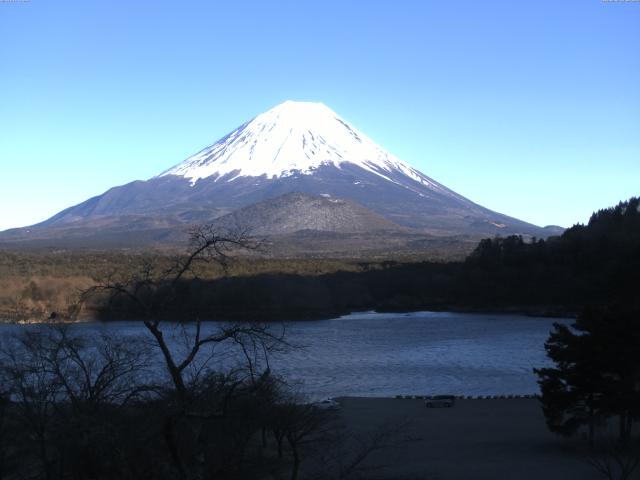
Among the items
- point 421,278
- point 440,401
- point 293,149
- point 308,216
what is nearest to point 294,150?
point 293,149

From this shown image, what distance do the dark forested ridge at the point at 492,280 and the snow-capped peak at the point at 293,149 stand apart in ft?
297

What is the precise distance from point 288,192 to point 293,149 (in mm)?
24103

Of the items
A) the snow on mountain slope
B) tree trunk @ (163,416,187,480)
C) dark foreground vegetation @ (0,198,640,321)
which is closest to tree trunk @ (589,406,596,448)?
tree trunk @ (163,416,187,480)

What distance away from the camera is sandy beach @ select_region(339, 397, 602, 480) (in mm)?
11102

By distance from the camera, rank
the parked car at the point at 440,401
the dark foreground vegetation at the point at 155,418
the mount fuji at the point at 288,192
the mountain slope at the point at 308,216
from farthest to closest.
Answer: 1. the mount fuji at the point at 288,192
2. the mountain slope at the point at 308,216
3. the parked car at the point at 440,401
4. the dark foreground vegetation at the point at 155,418

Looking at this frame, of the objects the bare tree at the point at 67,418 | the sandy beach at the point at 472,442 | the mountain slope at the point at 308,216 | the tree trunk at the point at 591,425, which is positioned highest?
the mountain slope at the point at 308,216

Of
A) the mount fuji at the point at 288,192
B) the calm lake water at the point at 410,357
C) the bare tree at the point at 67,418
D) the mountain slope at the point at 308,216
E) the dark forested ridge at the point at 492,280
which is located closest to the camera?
the bare tree at the point at 67,418

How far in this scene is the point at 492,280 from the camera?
160 feet

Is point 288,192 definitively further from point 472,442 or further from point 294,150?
point 472,442

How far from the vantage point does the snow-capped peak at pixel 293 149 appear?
143500 millimetres

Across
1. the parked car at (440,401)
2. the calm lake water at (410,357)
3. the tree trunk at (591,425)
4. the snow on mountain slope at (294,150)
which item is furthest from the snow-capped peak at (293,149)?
the tree trunk at (591,425)

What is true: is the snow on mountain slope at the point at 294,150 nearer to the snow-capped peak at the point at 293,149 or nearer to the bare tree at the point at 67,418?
the snow-capped peak at the point at 293,149

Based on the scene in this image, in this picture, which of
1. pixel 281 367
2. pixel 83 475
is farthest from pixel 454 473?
pixel 281 367

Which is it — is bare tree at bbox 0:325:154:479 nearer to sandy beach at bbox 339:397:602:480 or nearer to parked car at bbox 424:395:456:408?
sandy beach at bbox 339:397:602:480
